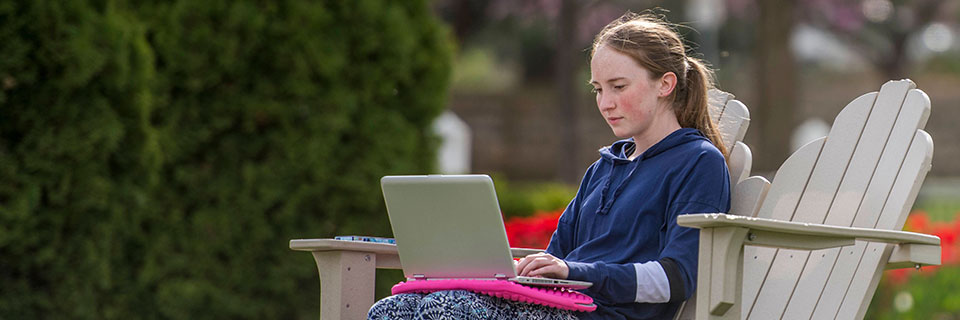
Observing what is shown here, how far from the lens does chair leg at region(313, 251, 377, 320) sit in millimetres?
2934

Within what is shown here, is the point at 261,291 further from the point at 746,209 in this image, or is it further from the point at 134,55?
the point at 746,209

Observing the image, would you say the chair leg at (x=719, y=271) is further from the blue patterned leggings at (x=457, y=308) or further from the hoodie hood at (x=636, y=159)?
the hoodie hood at (x=636, y=159)

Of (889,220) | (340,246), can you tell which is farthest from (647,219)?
(340,246)

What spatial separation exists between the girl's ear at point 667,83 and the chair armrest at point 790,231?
1.59 ft

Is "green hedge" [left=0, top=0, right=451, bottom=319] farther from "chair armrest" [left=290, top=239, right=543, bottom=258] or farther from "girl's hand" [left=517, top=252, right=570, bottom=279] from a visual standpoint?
"girl's hand" [left=517, top=252, right=570, bottom=279]

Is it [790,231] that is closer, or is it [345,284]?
[790,231]

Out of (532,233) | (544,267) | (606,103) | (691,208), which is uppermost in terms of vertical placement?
(606,103)

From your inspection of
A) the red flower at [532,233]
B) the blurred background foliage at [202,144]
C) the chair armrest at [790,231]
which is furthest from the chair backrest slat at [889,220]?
the red flower at [532,233]

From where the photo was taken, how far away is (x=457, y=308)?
2471 millimetres

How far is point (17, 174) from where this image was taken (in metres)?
4.23

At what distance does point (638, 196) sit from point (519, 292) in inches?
15.4

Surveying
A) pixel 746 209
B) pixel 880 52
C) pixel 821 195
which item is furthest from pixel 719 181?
pixel 880 52

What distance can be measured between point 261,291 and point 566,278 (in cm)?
277

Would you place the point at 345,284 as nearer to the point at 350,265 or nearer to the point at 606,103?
the point at 350,265
